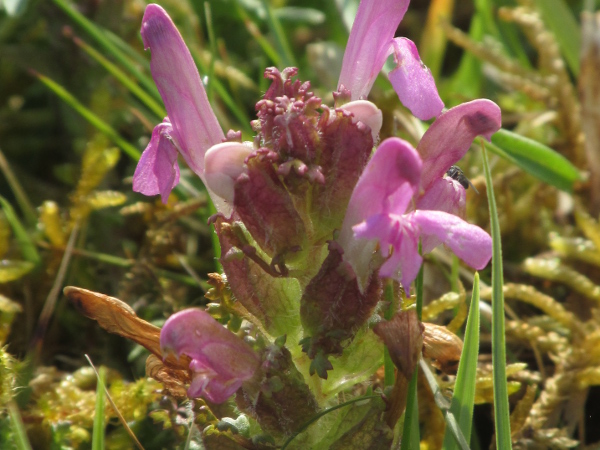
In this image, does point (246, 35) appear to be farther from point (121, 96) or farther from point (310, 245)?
point (310, 245)

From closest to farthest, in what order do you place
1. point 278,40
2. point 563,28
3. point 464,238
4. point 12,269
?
point 464,238
point 12,269
point 278,40
point 563,28

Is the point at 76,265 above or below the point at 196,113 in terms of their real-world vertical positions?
below

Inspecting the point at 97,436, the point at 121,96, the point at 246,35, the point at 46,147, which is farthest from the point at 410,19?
the point at 97,436

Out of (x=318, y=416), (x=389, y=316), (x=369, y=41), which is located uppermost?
(x=369, y=41)

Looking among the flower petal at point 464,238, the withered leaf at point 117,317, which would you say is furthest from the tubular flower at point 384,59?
the withered leaf at point 117,317

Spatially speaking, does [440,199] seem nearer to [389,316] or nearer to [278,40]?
[389,316]

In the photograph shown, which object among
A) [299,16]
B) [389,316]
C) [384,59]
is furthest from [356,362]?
[299,16]

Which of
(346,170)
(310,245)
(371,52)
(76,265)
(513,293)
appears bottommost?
(76,265)
